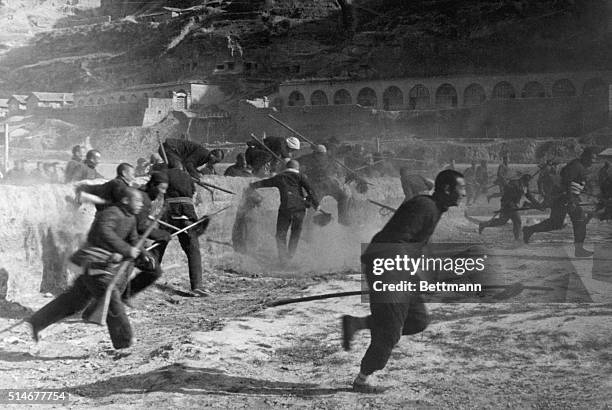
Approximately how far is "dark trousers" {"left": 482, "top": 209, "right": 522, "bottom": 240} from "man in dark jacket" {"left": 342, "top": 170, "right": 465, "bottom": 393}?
23.5 ft

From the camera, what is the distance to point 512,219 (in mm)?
12172

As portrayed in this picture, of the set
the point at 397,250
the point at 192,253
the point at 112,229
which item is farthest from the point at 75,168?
the point at 397,250

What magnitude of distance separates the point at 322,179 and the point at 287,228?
1.29 meters

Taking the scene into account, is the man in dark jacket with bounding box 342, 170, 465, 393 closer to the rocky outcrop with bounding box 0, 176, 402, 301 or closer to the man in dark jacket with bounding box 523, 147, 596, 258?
the rocky outcrop with bounding box 0, 176, 402, 301

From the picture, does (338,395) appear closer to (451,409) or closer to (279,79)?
(451,409)

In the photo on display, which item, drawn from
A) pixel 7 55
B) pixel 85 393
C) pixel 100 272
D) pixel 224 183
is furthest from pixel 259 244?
pixel 7 55

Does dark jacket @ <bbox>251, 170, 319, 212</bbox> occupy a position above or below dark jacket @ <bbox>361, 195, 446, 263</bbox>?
below

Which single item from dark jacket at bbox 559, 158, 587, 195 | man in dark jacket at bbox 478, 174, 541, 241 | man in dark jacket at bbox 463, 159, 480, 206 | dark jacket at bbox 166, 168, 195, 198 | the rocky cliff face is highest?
the rocky cliff face

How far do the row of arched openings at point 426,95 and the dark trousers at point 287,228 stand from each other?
18540mm

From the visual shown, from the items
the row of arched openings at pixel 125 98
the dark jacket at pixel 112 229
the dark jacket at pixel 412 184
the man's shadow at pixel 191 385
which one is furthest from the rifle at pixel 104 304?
the row of arched openings at pixel 125 98

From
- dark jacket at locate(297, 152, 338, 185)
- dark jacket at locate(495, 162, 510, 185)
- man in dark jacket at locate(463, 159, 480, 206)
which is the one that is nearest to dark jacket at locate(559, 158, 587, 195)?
dark jacket at locate(297, 152, 338, 185)

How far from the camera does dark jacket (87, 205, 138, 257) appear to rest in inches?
229

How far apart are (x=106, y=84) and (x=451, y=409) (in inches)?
1198

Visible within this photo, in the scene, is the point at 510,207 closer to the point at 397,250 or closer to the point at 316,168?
the point at 316,168
